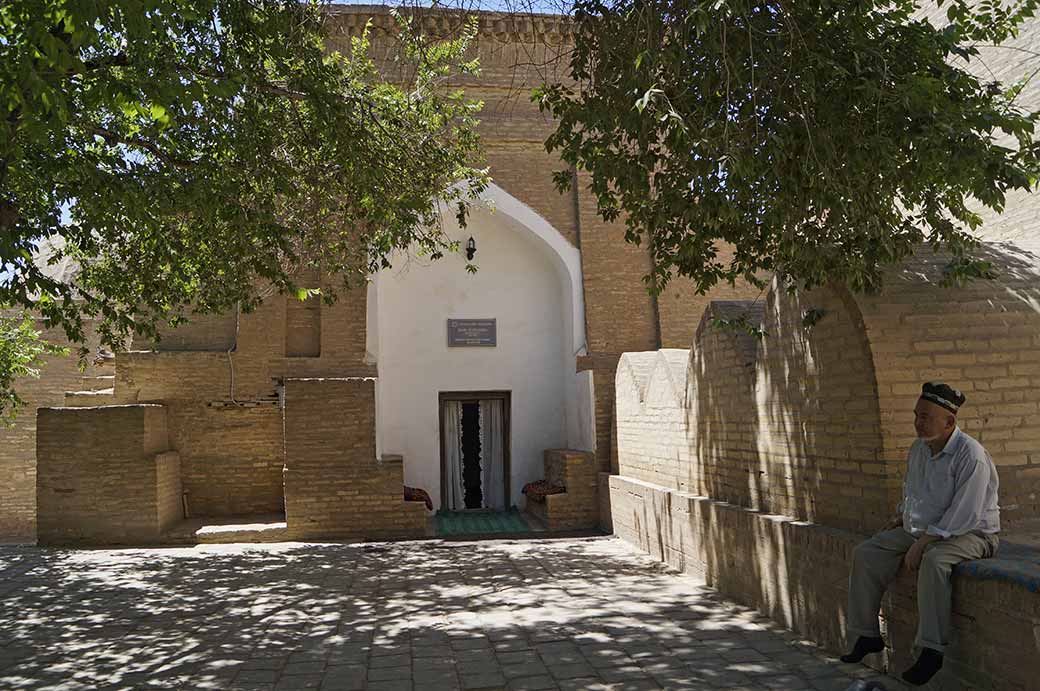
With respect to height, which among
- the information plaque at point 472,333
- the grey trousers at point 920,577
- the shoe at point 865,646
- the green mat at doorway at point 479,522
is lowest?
the green mat at doorway at point 479,522

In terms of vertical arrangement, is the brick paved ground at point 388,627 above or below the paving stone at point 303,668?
below

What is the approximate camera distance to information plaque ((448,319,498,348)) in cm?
1272

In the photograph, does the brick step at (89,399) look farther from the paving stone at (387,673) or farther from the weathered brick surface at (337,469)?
the paving stone at (387,673)

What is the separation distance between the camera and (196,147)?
7.07m

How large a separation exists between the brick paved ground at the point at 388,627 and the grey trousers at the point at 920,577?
490 mm

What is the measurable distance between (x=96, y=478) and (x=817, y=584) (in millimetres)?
8491

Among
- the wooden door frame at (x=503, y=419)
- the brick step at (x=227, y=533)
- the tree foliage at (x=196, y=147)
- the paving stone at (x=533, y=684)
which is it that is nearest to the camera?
the tree foliage at (x=196, y=147)

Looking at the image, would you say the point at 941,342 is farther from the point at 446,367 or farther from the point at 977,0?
the point at 446,367

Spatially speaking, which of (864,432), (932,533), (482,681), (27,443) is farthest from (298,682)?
(27,443)

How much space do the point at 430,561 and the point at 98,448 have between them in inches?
183

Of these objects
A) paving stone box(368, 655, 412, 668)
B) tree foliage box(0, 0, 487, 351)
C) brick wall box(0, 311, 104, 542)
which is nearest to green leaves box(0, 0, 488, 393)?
tree foliage box(0, 0, 487, 351)

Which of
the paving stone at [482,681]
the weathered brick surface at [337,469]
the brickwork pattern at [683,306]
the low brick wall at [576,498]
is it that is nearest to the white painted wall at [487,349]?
the low brick wall at [576,498]

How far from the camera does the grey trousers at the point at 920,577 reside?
3541 millimetres

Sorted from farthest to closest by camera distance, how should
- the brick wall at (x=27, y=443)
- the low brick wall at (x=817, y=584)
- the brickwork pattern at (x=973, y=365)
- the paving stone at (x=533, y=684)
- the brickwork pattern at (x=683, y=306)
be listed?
the brick wall at (x=27, y=443) < the brickwork pattern at (x=683, y=306) < the brickwork pattern at (x=973, y=365) < the paving stone at (x=533, y=684) < the low brick wall at (x=817, y=584)
